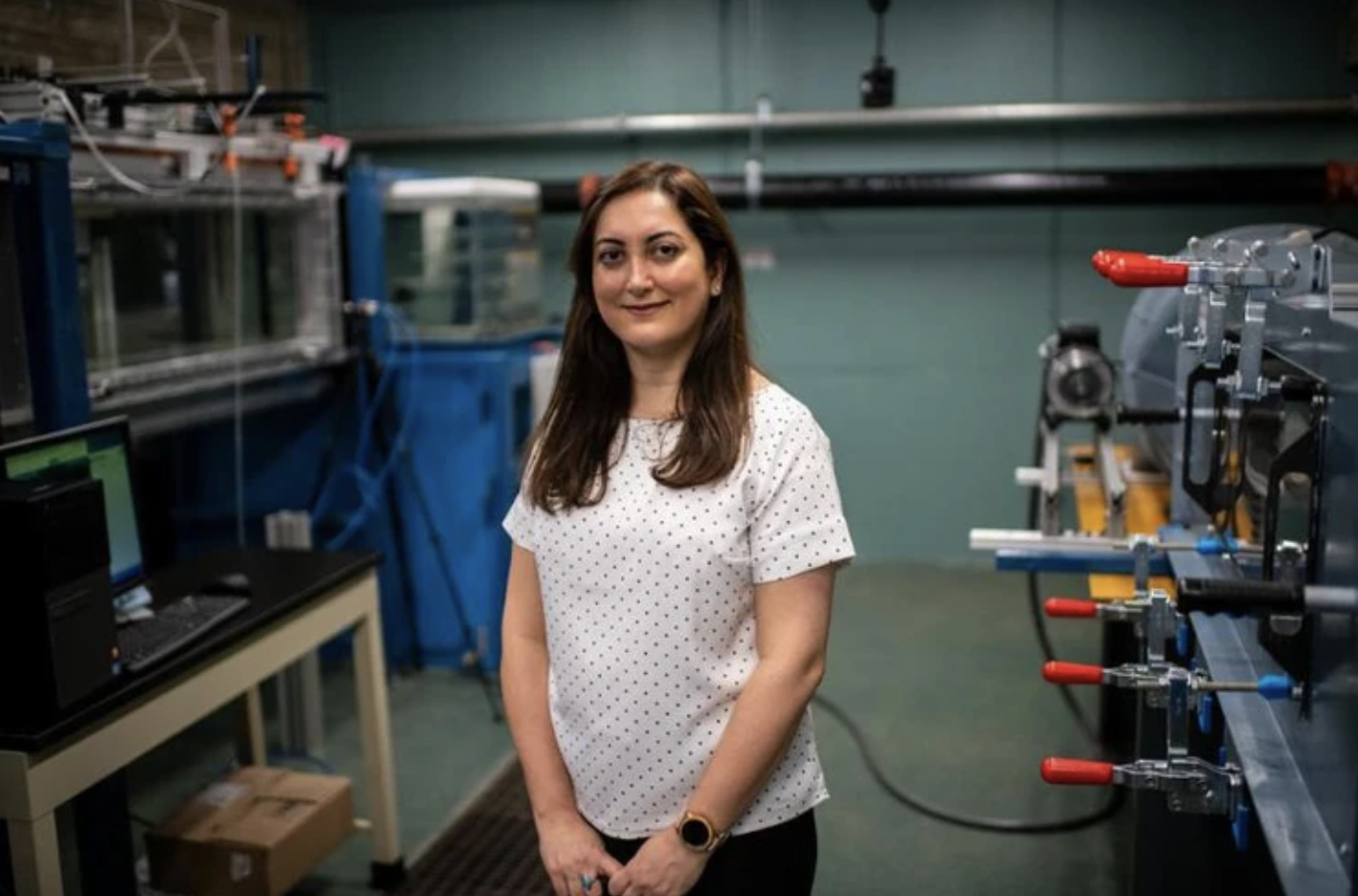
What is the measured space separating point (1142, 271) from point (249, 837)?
2.02 m

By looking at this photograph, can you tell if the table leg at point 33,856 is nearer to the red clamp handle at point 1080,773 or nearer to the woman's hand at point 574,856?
the woman's hand at point 574,856

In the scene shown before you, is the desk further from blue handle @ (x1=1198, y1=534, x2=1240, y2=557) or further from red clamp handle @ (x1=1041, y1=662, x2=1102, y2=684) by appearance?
blue handle @ (x1=1198, y1=534, x2=1240, y2=557)

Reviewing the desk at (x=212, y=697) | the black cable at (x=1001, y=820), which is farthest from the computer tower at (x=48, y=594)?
the black cable at (x=1001, y=820)

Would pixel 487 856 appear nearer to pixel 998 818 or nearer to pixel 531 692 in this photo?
pixel 998 818

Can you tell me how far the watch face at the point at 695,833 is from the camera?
1412 millimetres

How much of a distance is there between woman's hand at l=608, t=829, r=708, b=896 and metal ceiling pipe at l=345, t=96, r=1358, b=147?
392cm

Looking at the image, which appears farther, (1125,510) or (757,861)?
(1125,510)

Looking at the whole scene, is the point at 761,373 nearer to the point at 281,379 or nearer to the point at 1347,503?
the point at 1347,503

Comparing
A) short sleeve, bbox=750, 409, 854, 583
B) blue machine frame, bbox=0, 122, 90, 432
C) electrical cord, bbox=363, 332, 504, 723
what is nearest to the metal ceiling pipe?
electrical cord, bbox=363, 332, 504, 723

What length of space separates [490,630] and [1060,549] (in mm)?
2158

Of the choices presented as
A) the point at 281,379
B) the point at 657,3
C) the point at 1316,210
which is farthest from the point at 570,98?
the point at 1316,210

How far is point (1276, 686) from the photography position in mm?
1271

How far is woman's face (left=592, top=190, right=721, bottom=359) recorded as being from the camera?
1.47 m

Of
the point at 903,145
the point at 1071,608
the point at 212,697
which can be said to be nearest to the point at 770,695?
the point at 1071,608
